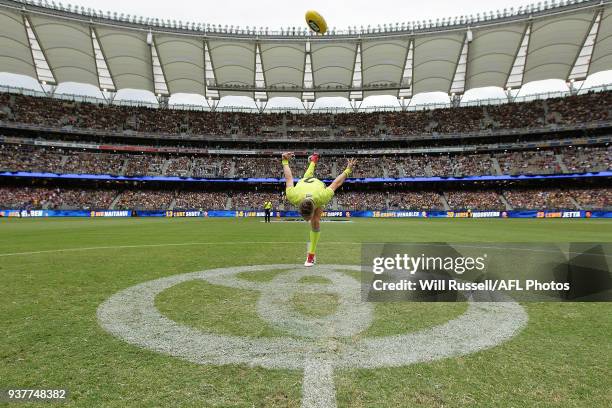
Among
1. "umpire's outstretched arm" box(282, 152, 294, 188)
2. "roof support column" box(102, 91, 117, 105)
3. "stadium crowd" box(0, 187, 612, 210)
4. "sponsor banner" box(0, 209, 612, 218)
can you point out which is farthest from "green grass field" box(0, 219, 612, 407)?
"roof support column" box(102, 91, 117, 105)

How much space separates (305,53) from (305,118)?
1694 cm

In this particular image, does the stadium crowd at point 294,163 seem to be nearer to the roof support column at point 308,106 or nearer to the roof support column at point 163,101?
the roof support column at point 163,101

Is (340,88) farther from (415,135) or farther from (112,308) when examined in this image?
(112,308)

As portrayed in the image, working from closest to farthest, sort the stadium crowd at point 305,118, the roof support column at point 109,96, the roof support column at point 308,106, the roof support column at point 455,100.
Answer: the stadium crowd at point 305,118
the roof support column at point 109,96
the roof support column at point 455,100
the roof support column at point 308,106

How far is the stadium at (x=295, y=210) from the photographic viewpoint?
112 inches

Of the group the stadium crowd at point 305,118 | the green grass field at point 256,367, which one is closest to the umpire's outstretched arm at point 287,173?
the green grass field at point 256,367

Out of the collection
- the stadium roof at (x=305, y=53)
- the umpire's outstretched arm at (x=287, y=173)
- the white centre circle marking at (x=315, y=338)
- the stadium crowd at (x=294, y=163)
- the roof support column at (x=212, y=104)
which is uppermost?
the stadium roof at (x=305, y=53)

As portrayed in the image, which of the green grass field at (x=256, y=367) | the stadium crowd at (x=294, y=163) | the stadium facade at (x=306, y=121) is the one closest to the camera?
the green grass field at (x=256, y=367)

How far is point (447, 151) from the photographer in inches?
2319

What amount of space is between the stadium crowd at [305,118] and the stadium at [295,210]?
42 centimetres

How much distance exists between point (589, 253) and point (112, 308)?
491 inches

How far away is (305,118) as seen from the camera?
6656 cm

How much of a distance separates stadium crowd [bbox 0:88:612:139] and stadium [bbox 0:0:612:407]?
0.42 meters

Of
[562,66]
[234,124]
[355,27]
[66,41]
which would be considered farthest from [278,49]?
[562,66]
